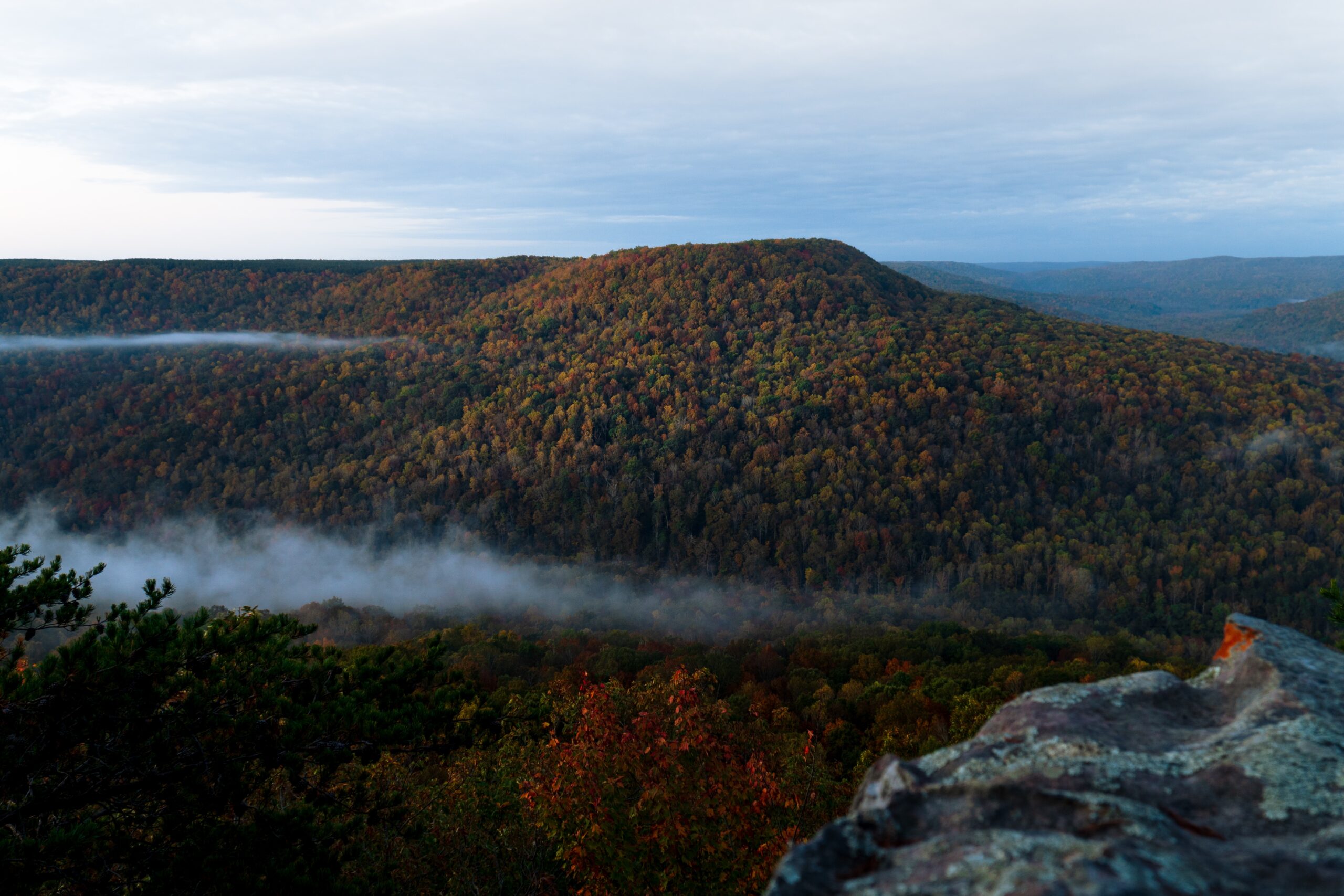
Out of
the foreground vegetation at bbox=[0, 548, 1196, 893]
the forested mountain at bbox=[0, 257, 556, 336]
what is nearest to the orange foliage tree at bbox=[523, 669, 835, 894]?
the foreground vegetation at bbox=[0, 548, 1196, 893]

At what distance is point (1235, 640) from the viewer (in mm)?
4883

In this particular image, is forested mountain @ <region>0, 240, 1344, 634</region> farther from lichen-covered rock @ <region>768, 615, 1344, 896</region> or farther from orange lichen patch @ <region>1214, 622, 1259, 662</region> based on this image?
lichen-covered rock @ <region>768, 615, 1344, 896</region>

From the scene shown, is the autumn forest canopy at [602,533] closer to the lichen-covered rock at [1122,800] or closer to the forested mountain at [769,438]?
the forested mountain at [769,438]

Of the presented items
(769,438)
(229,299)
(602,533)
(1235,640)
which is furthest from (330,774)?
(229,299)

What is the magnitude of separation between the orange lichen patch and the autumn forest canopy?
7154mm

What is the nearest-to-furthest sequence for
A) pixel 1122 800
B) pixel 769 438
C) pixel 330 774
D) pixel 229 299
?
pixel 1122 800
pixel 330 774
pixel 769 438
pixel 229 299

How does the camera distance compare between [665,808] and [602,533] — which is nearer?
[665,808]

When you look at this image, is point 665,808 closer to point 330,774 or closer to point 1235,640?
point 330,774


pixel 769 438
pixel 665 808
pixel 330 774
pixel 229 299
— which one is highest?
pixel 229 299

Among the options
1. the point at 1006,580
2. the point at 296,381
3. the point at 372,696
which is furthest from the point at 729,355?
the point at 372,696

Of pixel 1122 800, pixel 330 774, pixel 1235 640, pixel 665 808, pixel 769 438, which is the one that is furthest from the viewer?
pixel 769 438

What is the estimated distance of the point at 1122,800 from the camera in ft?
10.7

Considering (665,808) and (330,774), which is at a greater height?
(330,774)

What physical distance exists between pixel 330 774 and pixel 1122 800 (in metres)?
11.0
